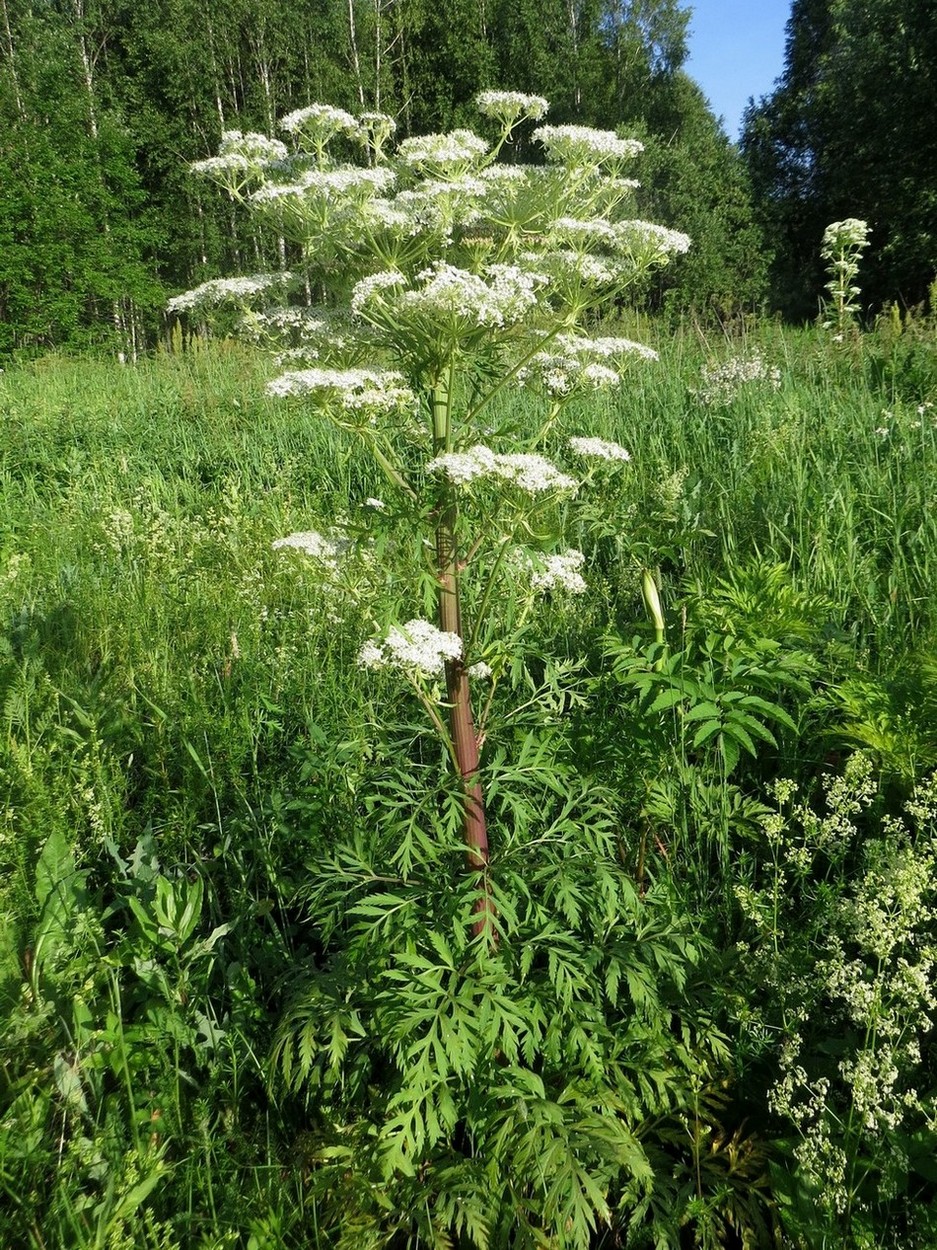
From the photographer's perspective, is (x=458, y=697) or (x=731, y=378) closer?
(x=458, y=697)

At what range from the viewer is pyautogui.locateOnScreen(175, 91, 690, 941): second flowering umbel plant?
1781mm

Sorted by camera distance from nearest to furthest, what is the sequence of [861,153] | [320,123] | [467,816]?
[467,816] < [320,123] < [861,153]

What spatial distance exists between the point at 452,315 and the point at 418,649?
2.29ft

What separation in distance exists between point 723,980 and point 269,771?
1523 millimetres

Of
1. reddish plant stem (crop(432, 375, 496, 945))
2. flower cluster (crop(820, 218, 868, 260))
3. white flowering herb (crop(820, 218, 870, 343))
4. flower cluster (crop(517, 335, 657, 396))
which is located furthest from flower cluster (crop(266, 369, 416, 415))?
flower cluster (crop(820, 218, 868, 260))

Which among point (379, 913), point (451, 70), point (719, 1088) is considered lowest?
point (719, 1088)

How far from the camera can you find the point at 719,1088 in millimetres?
1930

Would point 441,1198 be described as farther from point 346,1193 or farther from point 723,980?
point 723,980

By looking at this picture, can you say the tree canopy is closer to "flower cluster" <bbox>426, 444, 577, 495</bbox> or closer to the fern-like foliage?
"flower cluster" <bbox>426, 444, 577, 495</bbox>

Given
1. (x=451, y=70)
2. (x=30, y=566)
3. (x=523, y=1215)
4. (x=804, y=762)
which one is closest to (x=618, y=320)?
(x=30, y=566)

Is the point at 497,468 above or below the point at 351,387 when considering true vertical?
below

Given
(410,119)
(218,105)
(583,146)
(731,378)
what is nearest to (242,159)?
(583,146)

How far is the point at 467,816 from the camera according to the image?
190 cm

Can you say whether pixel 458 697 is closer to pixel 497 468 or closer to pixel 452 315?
pixel 497 468
